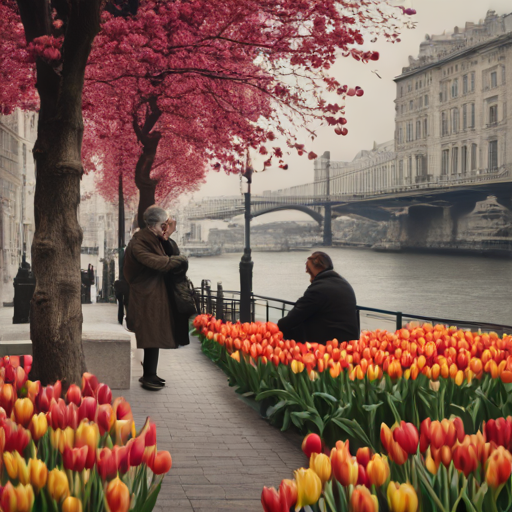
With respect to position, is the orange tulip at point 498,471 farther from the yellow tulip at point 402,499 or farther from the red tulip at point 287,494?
the red tulip at point 287,494

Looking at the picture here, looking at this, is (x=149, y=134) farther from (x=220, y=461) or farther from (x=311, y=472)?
(x=311, y=472)

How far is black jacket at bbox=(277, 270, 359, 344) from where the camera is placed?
644 cm

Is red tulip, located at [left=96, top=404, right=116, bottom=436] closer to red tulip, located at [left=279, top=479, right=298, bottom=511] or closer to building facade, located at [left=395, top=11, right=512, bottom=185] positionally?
red tulip, located at [left=279, top=479, right=298, bottom=511]

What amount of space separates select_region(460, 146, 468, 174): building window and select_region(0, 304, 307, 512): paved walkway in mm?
49483

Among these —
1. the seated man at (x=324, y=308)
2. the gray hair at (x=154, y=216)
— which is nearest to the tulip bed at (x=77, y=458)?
the seated man at (x=324, y=308)

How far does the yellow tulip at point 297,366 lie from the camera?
570 centimetres

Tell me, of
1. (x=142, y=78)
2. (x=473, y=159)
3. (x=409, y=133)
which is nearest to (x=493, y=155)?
(x=473, y=159)

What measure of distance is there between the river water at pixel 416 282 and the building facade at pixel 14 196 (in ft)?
113

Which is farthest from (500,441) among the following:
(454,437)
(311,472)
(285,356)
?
(285,356)

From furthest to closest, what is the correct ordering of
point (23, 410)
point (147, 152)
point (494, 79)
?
point (494, 79)
point (147, 152)
point (23, 410)

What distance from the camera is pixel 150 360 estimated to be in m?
7.17

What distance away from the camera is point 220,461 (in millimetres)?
4730

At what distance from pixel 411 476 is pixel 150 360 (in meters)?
4.66

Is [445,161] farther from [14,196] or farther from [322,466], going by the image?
[322,466]
